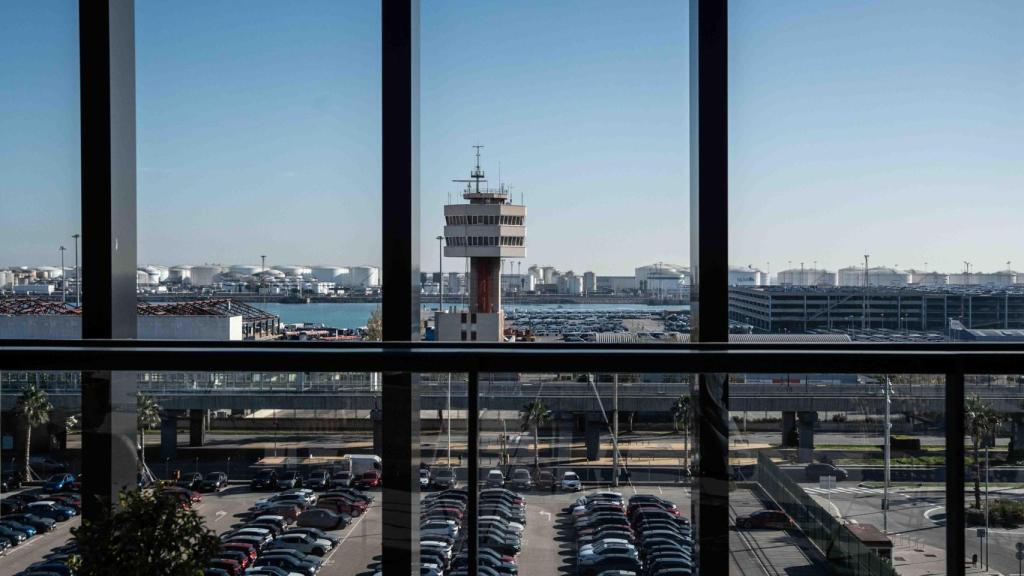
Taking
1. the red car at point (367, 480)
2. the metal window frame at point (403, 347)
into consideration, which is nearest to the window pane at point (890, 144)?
the metal window frame at point (403, 347)

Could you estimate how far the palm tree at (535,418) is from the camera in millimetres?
1289

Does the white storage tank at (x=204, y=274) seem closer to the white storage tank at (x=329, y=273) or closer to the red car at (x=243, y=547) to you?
the white storage tank at (x=329, y=273)

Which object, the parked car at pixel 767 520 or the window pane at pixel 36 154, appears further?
the window pane at pixel 36 154

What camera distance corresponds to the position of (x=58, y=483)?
4.59 ft

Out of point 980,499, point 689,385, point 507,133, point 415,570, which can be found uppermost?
point 507,133

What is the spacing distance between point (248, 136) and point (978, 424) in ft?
28.7

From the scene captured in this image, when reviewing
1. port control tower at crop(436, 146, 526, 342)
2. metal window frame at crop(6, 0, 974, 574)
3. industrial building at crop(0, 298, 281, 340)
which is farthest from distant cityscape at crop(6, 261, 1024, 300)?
metal window frame at crop(6, 0, 974, 574)

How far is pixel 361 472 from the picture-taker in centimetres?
136

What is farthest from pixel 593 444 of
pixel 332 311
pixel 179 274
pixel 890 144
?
pixel 890 144

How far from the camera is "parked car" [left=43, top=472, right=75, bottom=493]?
1.40 m

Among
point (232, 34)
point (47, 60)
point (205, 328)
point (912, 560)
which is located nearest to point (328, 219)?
point (232, 34)

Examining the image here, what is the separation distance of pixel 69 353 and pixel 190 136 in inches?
334

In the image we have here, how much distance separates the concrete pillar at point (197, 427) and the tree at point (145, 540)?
107mm

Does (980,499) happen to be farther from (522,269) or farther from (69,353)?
(522,269)
